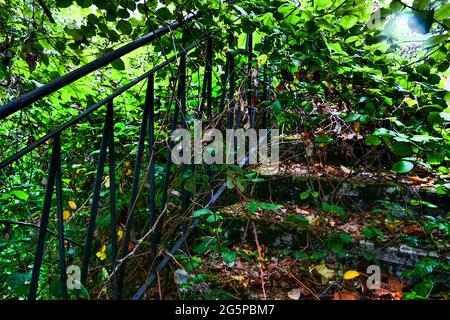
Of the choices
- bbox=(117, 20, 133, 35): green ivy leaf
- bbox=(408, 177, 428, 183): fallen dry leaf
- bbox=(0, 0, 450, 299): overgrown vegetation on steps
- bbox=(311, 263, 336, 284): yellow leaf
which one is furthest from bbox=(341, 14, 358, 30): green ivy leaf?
bbox=(408, 177, 428, 183): fallen dry leaf

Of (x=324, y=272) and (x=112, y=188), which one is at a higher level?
(x=112, y=188)

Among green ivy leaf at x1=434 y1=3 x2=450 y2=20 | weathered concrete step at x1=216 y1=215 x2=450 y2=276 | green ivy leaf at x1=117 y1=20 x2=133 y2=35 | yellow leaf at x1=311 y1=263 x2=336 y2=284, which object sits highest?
green ivy leaf at x1=117 y1=20 x2=133 y2=35

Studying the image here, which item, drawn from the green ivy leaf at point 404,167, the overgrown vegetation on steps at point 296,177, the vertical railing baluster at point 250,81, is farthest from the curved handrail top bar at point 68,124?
the green ivy leaf at point 404,167

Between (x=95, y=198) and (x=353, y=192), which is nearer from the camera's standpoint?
(x=95, y=198)

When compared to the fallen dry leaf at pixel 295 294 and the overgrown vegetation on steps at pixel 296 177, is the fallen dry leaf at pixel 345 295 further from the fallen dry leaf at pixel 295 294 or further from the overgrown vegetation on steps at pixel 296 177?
the fallen dry leaf at pixel 295 294

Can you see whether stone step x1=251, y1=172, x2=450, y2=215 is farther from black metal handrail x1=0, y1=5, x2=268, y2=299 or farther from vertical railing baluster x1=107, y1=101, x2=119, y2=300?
vertical railing baluster x1=107, y1=101, x2=119, y2=300

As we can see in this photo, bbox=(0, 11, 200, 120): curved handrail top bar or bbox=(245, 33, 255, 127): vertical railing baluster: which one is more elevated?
bbox=(245, 33, 255, 127): vertical railing baluster

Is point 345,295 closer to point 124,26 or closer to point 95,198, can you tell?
point 95,198

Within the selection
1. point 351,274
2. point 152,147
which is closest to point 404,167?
point 351,274

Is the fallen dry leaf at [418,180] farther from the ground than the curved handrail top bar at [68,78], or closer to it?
closer to it

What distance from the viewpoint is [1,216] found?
7.59 ft
